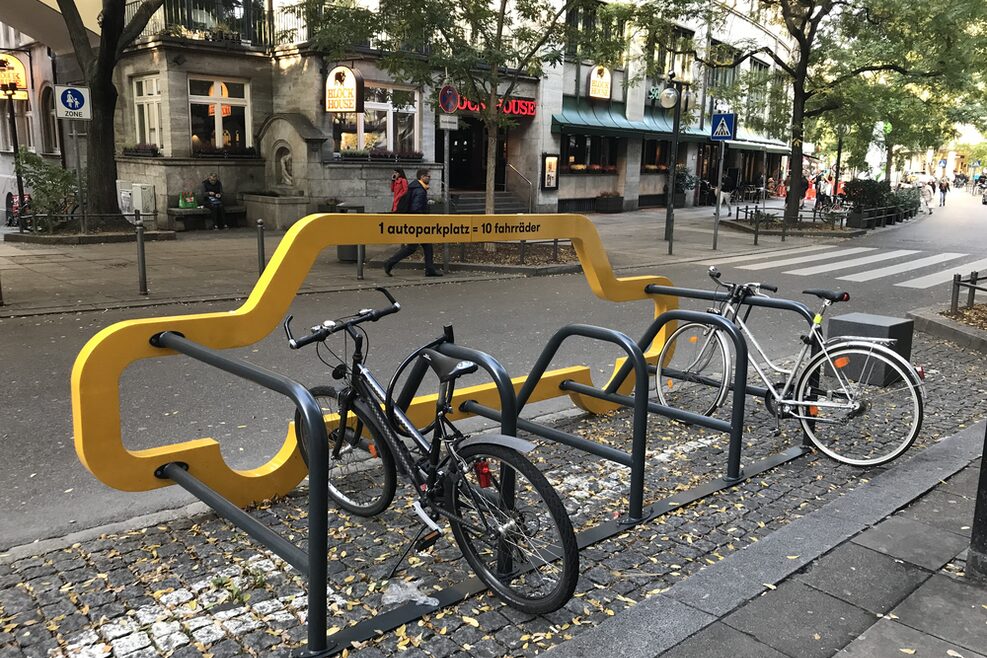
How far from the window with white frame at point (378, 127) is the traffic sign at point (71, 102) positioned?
761cm

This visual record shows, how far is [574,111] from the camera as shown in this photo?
30031 millimetres

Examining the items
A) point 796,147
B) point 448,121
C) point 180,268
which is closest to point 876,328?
point 448,121

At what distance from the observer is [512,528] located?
133 inches

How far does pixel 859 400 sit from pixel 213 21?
21.2 meters

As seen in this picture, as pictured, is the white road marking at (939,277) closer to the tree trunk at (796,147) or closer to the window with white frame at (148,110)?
the tree trunk at (796,147)

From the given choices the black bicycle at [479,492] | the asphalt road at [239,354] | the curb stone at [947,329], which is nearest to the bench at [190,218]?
the asphalt road at [239,354]

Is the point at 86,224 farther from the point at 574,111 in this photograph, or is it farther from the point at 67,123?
the point at 574,111

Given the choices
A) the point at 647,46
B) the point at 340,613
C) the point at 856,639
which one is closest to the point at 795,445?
the point at 856,639

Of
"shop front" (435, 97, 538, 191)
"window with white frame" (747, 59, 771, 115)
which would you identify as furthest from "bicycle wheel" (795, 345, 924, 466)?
"shop front" (435, 97, 538, 191)

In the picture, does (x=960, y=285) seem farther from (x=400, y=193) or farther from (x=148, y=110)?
(x=148, y=110)

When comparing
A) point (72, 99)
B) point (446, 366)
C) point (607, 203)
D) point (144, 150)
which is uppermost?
point (72, 99)

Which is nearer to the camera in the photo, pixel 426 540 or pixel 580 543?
pixel 426 540

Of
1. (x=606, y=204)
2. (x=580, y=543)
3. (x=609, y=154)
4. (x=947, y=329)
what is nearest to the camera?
(x=580, y=543)

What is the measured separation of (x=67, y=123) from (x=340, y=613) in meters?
28.2
